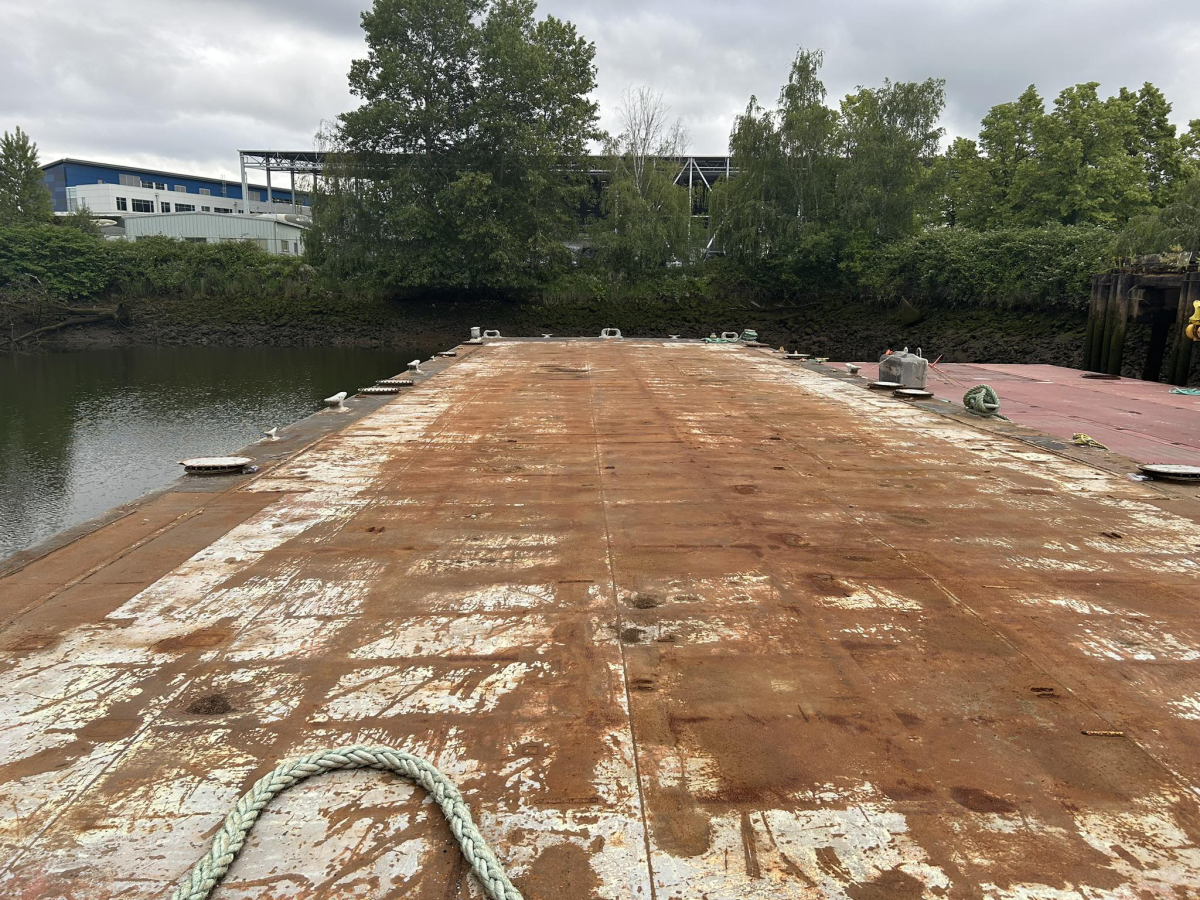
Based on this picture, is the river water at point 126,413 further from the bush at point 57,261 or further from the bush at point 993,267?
the bush at point 993,267

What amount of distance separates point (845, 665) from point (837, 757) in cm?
48

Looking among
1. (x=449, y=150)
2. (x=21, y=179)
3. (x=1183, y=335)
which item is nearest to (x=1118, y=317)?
(x=1183, y=335)

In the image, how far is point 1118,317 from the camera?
41.6 ft

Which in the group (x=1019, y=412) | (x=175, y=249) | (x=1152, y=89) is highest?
(x=1152, y=89)

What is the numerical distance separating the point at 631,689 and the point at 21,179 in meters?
36.4

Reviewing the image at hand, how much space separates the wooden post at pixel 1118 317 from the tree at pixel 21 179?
3363 centimetres

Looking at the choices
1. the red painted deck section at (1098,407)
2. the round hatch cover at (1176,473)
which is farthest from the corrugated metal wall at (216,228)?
the round hatch cover at (1176,473)

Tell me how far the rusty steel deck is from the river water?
5.06 metres

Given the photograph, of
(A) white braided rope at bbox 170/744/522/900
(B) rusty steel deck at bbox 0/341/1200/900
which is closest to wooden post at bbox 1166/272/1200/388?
(B) rusty steel deck at bbox 0/341/1200/900

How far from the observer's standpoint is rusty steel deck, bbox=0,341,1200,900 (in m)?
1.62

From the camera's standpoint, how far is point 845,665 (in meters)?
2.35

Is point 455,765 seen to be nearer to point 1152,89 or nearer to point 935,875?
point 935,875

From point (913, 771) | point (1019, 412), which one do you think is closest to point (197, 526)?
point (913, 771)

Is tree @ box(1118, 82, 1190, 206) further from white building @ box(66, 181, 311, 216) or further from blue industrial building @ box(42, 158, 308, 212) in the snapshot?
blue industrial building @ box(42, 158, 308, 212)
